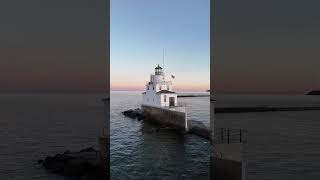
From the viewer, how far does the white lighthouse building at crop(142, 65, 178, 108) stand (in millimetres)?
33656

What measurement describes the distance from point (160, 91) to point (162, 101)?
1.16 metres

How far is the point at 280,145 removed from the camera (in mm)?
23906

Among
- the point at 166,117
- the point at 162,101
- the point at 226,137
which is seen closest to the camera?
the point at 226,137

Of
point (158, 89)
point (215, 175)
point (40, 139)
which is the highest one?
point (158, 89)

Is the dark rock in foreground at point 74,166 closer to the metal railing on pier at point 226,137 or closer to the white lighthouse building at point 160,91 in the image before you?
the metal railing on pier at point 226,137

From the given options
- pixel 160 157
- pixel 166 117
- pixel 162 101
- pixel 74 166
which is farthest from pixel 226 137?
pixel 162 101

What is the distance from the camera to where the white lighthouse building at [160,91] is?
110 feet

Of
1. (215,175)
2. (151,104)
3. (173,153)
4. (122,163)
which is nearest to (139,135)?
(173,153)

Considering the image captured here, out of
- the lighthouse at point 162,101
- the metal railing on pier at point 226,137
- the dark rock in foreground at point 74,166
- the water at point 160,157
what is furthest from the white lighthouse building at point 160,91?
the dark rock in foreground at point 74,166

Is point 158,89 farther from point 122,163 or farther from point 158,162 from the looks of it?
point 122,163

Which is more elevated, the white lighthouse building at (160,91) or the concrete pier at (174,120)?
the white lighthouse building at (160,91)

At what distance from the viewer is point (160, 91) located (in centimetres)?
3422

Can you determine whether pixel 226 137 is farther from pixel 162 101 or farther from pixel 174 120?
pixel 162 101

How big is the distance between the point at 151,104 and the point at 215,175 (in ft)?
93.1
